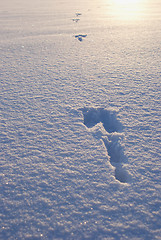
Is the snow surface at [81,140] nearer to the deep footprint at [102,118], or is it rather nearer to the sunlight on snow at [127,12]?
the deep footprint at [102,118]

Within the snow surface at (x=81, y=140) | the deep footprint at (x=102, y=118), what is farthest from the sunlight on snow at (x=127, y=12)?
the deep footprint at (x=102, y=118)

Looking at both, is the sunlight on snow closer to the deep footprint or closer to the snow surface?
the snow surface

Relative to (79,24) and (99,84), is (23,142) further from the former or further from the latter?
(79,24)

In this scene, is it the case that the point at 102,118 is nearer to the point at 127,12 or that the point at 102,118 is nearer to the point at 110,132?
the point at 110,132

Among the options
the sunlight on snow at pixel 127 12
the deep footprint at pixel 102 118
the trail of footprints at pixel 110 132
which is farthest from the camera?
the sunlight on snow at pixel 127 12

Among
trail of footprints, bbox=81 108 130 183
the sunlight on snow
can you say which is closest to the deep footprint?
trail of footprints, bbox=81 108 130 183

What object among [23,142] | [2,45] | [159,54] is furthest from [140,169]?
[2,45]

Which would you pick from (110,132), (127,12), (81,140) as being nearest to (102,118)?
(110,132)
